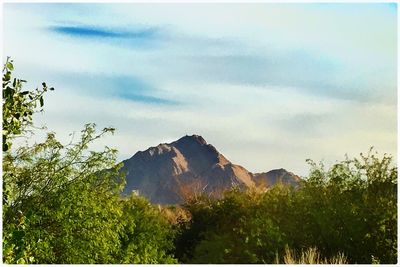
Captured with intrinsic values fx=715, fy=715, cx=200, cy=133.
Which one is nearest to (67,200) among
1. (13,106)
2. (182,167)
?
(13,106)

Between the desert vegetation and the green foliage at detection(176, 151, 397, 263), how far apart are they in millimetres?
29

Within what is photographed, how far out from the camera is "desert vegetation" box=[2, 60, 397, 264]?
15140mm

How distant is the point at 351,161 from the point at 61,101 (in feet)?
26.8

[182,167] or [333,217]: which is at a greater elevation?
[182,167]

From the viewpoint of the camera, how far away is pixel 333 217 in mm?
20672

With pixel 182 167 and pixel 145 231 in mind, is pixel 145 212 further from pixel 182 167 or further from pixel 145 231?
→ pixel 182 167

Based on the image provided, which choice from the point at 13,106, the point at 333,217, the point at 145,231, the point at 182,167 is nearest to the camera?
the point at 13,106

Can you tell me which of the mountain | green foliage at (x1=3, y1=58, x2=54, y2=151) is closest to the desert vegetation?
green foliage at (x1=3, y1=58, x2=54, y2=151)

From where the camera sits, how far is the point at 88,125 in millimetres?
17859

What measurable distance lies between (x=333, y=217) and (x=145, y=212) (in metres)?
8.50

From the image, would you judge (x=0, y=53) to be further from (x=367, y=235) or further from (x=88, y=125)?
(x=367, y=235)

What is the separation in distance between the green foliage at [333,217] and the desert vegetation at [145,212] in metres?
0.03

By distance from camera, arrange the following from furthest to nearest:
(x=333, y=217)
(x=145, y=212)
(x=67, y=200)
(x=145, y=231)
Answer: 1. (x=145, y=212)
2. (x=145, y=231)
3. (x=333, y=217)
4. (x=67, y=200)

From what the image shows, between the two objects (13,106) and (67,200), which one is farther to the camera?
(67,200)
